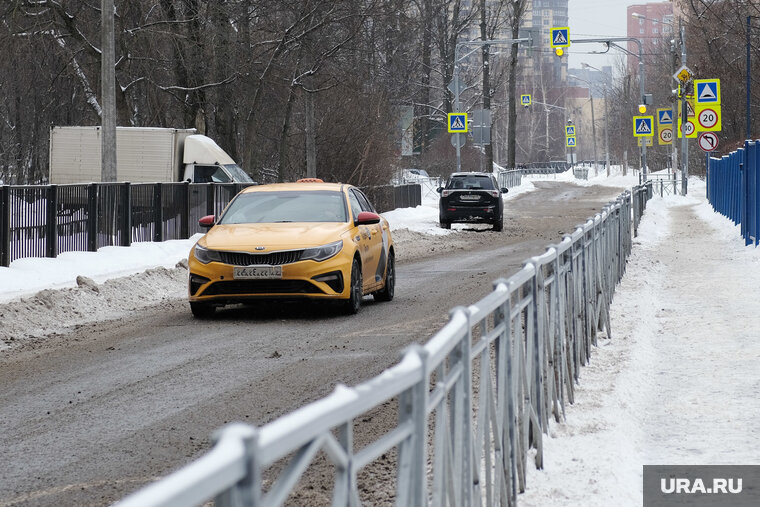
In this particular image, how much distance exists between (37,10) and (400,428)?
30.0 meters

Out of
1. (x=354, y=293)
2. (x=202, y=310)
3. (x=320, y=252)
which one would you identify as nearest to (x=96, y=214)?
(x=202, y=310)

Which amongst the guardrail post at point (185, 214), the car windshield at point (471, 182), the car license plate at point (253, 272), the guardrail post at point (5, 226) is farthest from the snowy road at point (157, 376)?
the car windshield at point (471, 182)

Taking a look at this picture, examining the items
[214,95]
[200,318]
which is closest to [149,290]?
[200,318]

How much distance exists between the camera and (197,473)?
1984 mm

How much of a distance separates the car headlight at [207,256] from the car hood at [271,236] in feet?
0.16

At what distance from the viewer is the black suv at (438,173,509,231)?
3434 centimetres

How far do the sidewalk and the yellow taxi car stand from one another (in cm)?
288

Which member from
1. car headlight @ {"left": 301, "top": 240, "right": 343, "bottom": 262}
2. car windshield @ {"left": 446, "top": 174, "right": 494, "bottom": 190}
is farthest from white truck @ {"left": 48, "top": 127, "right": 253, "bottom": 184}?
car headlight @ {"left": 301, "top": 240, "right": 343, "bottom": 262}

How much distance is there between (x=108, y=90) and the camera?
2306 cm

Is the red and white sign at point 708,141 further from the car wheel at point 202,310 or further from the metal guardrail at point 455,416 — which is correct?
the metal guardrail at point 455,416

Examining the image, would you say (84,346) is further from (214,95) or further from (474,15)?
(474,15)

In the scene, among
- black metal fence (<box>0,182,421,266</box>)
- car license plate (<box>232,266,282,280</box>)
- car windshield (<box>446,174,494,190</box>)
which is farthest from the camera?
car windshield (<box>446,174,494,190</box>)

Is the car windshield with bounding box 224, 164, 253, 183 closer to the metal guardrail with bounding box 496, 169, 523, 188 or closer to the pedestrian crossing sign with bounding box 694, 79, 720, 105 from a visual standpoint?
the pedestrian crossing sign with bounding box 694, 79, 720, 105

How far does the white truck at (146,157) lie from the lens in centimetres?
3356
